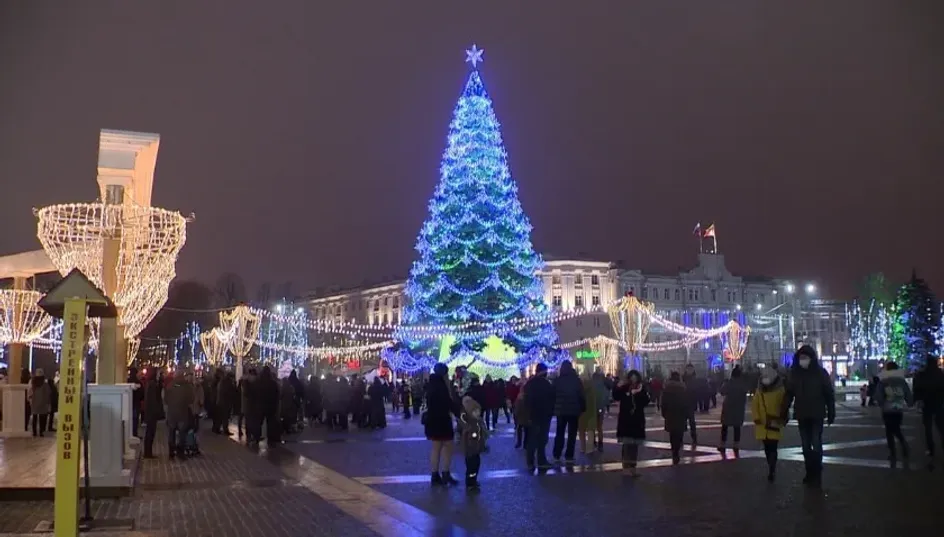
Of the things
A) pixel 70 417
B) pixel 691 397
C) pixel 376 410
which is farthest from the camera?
pixel 376 410

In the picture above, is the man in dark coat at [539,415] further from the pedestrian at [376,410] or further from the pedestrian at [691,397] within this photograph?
the pedestrian at [376,410]

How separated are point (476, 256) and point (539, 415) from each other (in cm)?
2886

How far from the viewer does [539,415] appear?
1438cm

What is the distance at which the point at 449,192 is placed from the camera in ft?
144

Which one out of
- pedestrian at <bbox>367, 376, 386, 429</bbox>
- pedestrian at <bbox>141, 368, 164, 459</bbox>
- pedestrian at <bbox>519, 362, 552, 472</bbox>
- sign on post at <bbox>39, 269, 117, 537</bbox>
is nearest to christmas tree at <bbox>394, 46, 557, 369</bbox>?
pedestrian at <bbox>367, 376, 386, 429</bbox>

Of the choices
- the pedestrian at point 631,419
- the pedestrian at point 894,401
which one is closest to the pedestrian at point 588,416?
the pedestrian at point 631,419

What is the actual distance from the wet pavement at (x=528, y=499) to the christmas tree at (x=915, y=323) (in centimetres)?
5683

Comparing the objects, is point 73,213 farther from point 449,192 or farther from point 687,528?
point 449,192

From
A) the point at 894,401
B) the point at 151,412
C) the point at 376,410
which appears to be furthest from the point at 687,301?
the point at 151,412

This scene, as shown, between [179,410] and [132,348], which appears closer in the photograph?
[179,410]

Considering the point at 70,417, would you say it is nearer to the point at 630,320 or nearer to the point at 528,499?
the point at 528,499

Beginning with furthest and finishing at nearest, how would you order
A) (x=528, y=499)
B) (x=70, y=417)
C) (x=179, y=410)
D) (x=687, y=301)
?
(x=687, y=301), (x=179, y=410), (x=528, y=499), (x=70, y=417)

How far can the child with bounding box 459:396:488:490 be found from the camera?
12.2m

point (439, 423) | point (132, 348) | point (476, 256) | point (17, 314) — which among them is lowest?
point (439, 423)
